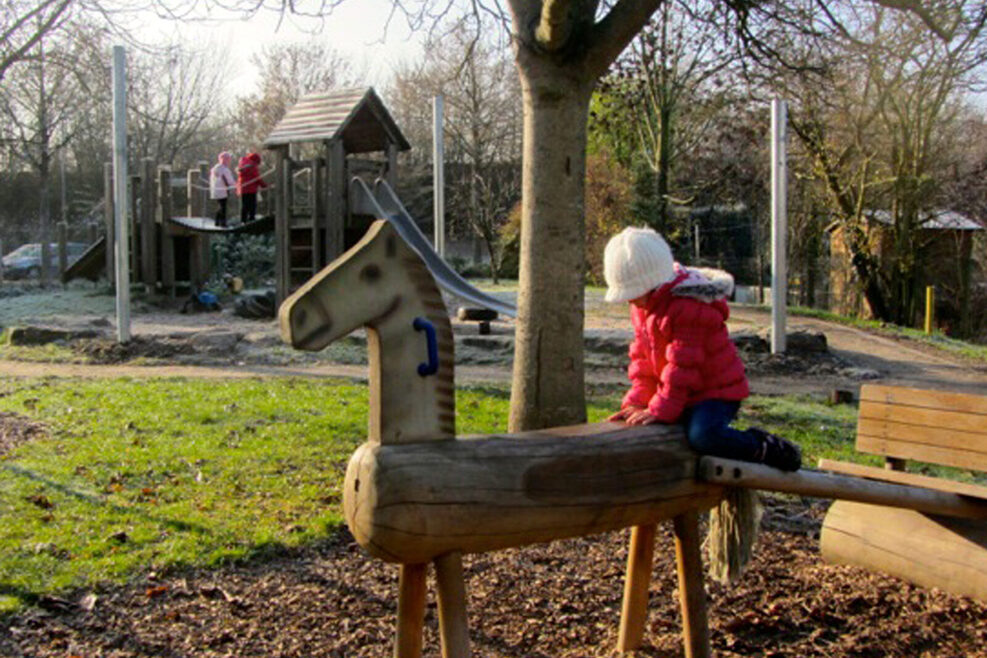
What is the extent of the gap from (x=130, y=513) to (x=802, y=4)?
20.9 feet

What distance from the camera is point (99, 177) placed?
41875mm

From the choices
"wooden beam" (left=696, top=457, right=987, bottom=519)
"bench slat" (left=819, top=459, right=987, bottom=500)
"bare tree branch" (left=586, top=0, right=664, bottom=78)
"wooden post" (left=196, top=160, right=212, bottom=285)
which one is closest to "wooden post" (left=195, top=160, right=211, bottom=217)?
"wooden post" (left=196, top=160, right=212, bottom=285)

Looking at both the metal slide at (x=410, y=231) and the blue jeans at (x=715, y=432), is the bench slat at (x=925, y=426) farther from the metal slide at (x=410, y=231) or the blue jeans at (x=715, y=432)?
the metal slide at (x=410, y=231)

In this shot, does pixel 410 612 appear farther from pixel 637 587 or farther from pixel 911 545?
pixel 911 545

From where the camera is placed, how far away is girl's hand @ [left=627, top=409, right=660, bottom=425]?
10.5 feet

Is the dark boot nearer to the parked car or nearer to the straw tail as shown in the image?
the straw tail

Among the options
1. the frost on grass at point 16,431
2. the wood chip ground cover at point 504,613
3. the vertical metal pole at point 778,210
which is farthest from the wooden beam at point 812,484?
the vertical metal pole at point 778,210

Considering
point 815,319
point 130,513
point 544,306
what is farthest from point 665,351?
point 815,319

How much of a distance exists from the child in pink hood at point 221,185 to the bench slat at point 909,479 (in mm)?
16933

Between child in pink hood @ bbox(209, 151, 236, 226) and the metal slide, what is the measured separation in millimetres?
3940

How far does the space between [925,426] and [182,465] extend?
4.56 meters

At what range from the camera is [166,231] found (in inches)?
786

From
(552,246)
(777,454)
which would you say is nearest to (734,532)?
(777,454)

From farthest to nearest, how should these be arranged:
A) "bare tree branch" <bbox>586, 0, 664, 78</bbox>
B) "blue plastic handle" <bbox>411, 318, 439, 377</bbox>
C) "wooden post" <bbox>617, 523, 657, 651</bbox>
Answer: "bare tree branch" <bbox>586, 0, 664, 78</bbox> < "wooden post" <bbox>617, 523, 657, 651</bbox> < "blue plastic handle" <bbox>411, 318, 439, 377</bbox>
